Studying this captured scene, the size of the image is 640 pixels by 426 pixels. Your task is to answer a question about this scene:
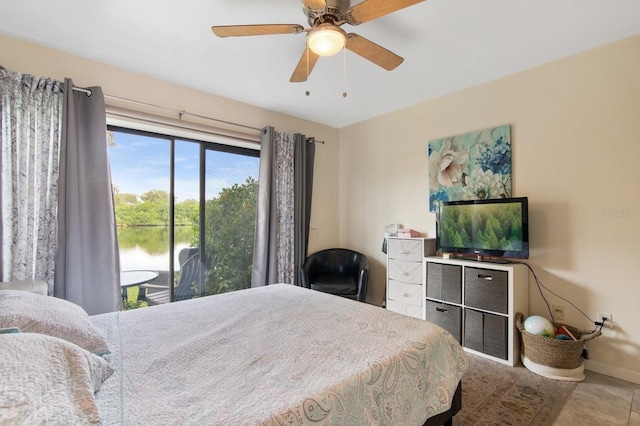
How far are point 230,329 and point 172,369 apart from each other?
1.44ft

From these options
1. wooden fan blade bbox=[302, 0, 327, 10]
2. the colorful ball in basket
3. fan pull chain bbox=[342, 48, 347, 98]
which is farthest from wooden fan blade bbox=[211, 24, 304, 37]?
the colorful ball in basket

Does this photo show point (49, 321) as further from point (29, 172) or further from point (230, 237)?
point (230, 237)

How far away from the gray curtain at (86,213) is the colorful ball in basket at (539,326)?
3361mm

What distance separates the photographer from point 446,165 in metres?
3.24

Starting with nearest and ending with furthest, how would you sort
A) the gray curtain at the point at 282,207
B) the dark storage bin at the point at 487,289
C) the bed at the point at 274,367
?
the bed at the point at 274,367
the dark storage bin at the point at 487,289
the gray curtain at the point at 282,207

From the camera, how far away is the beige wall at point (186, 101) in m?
2.33

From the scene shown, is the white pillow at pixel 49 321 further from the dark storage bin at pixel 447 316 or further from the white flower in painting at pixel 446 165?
the white flower in painting at pixel 446 165

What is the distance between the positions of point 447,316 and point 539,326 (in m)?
0.72

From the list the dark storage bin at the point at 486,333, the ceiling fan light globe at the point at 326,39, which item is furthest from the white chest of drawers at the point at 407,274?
the ceiling fan light globe at the point at 326,39

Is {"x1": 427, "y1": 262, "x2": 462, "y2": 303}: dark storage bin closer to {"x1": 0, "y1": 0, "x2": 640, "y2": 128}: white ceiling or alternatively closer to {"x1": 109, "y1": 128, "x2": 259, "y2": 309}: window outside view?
{"x1": 0, "y1": 0, "x2": 640, "y2": 128}: white ceiling

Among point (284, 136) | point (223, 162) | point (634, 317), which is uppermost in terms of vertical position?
point (284, 136)

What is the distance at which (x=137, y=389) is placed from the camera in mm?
1017

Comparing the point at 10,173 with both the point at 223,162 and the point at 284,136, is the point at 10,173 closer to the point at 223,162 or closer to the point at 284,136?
the point at 223,162

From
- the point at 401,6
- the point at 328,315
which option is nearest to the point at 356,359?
the point at 328,315
